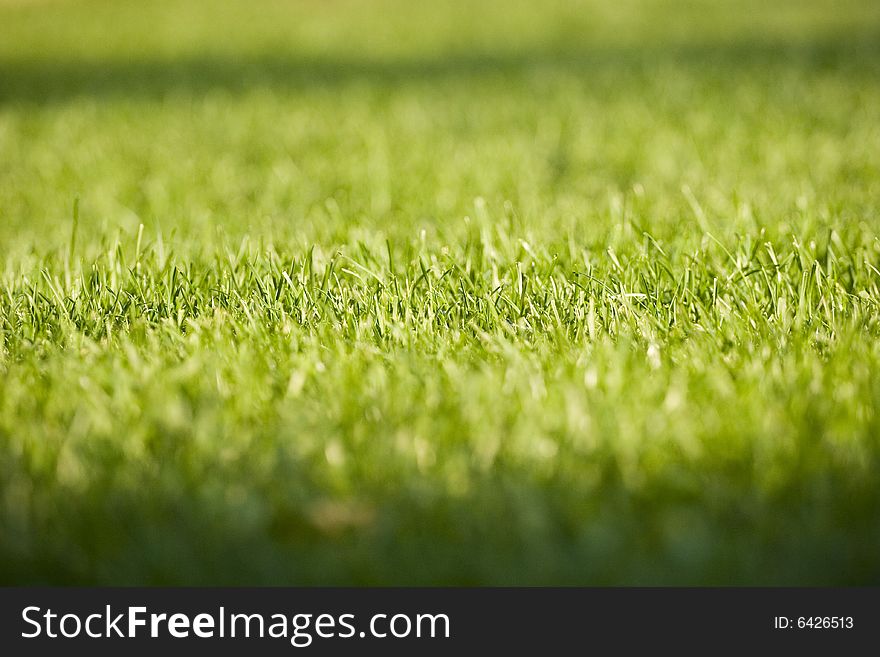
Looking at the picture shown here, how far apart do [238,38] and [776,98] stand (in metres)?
8.17

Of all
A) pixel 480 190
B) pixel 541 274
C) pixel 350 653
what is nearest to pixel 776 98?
pixel 480 190

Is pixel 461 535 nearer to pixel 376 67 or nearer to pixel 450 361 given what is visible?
pixel 450 361

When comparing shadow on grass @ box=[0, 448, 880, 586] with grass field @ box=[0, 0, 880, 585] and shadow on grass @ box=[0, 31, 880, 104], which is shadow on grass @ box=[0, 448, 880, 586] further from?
shadow on grass @ box=[0, 31, 880, 104]

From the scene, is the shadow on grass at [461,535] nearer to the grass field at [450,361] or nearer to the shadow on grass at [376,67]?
the grass field at [450,361]

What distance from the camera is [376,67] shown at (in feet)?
25.2

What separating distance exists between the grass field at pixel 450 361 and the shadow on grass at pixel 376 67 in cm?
248

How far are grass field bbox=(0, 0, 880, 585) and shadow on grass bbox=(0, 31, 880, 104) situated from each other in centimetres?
248

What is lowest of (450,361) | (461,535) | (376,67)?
(461,535)

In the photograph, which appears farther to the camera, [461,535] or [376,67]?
[376,67]

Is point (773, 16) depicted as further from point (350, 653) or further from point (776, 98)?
point (350, 653)

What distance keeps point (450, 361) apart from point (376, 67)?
A: 21.3ft

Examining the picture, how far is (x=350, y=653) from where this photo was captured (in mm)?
1338

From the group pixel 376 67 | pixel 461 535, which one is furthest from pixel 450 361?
pixel 376 67

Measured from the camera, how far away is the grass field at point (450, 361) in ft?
4.38
